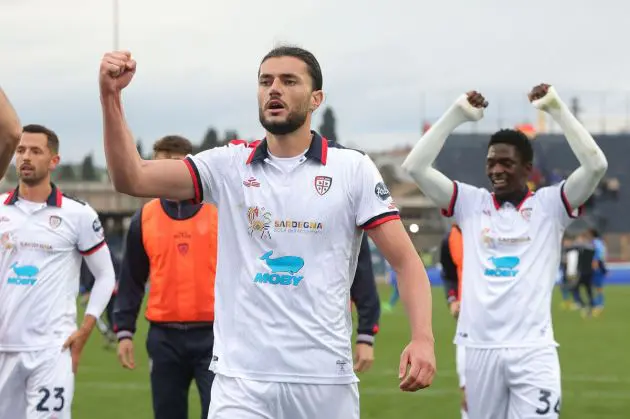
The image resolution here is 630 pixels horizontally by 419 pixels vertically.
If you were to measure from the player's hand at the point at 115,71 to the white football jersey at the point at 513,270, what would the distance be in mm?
3980

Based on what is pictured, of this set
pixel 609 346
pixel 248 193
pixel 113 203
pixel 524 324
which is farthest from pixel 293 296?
pixel 113 203

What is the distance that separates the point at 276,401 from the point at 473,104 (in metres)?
3.48

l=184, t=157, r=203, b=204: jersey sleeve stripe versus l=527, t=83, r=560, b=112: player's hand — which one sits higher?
l=527, t=83, r=560, b=112: player's hand

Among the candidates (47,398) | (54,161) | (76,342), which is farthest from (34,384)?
(54,161)

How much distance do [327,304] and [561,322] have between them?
22.0m

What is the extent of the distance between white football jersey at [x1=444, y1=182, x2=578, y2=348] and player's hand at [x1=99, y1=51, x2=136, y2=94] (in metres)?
3.98

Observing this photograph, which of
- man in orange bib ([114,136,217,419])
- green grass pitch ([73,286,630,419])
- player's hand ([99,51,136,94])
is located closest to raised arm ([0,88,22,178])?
player's hand ([99,51,136,94])

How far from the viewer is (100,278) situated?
830 cm

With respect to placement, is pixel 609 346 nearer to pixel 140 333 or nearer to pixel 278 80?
pixel 140 333

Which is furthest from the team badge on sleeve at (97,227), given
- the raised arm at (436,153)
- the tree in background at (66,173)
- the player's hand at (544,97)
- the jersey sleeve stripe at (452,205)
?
the tree in background at (66,173)

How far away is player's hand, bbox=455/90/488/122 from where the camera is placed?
26.0 ft

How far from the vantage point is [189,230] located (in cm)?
802

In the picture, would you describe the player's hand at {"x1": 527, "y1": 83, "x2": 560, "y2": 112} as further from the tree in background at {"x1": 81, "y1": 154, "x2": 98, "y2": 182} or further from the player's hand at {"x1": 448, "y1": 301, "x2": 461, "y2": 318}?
the tree in background at {"x1": 81, "y1": 154, "x2": 98, "y2": 182}

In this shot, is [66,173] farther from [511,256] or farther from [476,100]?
[511,256]
